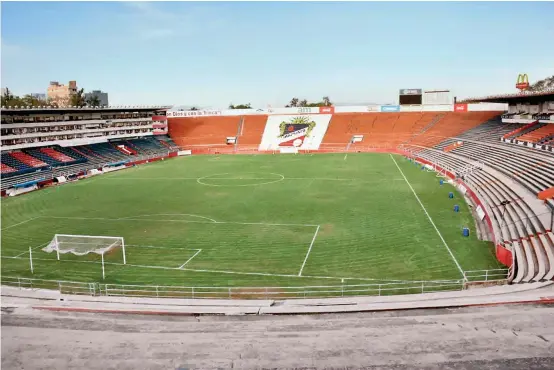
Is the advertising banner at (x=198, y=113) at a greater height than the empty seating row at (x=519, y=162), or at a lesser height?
greater

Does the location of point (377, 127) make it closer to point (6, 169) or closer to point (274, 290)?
point (6, 169)

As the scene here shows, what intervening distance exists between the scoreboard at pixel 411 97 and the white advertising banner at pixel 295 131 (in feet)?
47.9

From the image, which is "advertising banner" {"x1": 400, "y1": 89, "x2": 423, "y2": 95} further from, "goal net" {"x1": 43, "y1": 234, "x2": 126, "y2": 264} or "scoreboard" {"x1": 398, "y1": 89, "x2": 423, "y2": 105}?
"goal net" {"x1": 43, "y1": 234, "x2": 126, "y2": 264}

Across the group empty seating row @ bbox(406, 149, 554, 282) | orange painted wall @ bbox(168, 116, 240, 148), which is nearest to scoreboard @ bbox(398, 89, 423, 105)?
orange painted wall @ bbox(168, 116, 240, 148)

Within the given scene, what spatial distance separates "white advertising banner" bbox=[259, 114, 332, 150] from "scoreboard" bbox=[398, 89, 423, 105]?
574 inches

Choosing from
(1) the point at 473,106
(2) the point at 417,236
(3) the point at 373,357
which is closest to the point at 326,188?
(2) the point at 417,236

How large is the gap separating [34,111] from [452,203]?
51134 mm

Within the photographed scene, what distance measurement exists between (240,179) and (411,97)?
172ft

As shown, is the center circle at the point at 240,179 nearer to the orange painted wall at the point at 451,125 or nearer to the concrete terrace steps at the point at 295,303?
the concrete terrace steps at the point at 295,303

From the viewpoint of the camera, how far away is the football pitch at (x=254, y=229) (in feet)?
68.8

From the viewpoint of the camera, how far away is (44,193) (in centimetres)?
4359

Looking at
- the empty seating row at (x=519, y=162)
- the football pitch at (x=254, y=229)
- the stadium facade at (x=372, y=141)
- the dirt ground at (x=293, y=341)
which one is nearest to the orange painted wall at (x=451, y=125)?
the stadium facade at (x=372, y=141)

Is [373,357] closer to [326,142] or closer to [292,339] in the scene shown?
[292,339]

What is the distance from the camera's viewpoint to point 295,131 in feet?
274
